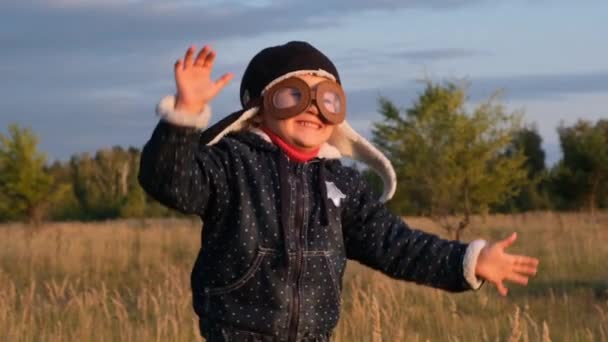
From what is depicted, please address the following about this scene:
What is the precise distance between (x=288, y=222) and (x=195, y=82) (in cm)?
64

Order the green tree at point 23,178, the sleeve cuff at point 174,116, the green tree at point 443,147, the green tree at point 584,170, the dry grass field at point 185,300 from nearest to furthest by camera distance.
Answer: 1. the sleeve cuff at point 174,116
2. the dry grass field at point 185,300
3. the green tree at point 443,147
4. the green tree at point 23,178
5. the green tree at point 584,170

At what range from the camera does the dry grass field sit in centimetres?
626

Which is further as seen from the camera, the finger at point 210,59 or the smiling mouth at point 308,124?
the smiling mouth at point 308,124

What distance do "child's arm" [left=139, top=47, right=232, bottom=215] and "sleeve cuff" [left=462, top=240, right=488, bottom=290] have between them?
3.45 ft

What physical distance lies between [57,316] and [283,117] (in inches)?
172

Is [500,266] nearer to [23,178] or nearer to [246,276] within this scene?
[246,276]

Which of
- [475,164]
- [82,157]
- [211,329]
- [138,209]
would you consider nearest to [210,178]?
[211,329]

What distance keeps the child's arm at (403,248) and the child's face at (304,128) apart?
262mm

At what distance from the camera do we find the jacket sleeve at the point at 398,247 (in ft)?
12.0

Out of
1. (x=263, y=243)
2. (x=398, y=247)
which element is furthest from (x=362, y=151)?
(x=263, y=243)

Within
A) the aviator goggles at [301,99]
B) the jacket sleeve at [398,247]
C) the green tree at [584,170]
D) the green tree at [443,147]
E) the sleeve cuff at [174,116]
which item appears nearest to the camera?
the sleeve cuff at [174,116]

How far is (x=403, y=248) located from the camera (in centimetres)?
370

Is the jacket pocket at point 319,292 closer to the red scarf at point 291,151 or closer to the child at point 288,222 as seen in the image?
the child at point 288,222

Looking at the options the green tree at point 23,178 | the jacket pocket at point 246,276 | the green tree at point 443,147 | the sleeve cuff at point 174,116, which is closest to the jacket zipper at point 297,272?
the jacket pocket at point 246,276
